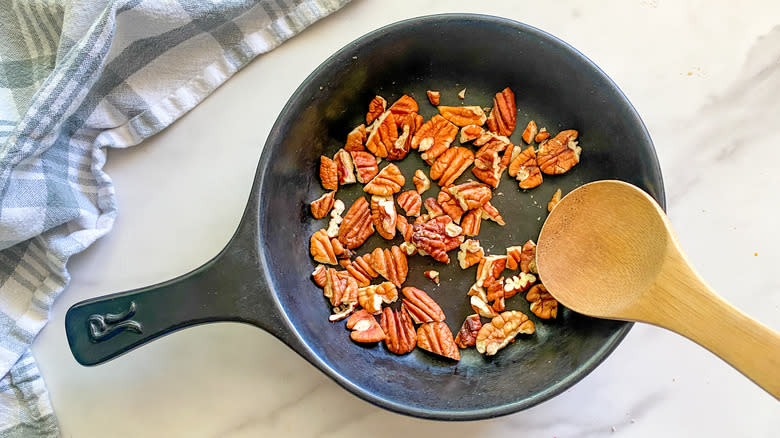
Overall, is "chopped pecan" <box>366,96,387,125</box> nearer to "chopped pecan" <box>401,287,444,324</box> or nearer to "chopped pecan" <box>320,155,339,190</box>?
"chopped pecan" <box>320,155,339,190</box>

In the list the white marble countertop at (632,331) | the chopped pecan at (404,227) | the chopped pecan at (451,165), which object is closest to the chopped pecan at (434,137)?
the chopped pecan at (451,165)

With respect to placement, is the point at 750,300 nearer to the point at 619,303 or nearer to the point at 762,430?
the point at 762,430

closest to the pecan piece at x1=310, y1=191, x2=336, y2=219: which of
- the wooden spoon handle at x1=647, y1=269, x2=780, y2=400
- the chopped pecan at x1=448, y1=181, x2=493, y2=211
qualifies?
the chopped pecan at x1=448, y1=181, x2=493, y2=211

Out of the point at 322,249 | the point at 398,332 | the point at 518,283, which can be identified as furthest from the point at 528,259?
the point at 322,249

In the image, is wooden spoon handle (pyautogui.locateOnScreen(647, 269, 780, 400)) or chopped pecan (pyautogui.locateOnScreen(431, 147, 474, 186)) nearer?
wooden spoon handle (pyautogui.locateOnScreen(647, 269, 780, 400))

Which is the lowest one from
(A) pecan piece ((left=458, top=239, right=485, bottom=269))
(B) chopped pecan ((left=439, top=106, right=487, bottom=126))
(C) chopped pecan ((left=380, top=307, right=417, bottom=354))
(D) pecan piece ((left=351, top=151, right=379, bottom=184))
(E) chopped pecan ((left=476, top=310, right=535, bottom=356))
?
(E) chopped pecan ((left=476, top=310, right=535, bottom=356))
